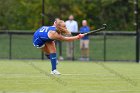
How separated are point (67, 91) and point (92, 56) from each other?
51.2ft

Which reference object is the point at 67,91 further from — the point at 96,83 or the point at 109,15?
the point at 109,15

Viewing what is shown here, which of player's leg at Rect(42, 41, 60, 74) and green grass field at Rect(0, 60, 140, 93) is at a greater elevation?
player's leg at Rect(42, 41, 60, 74)

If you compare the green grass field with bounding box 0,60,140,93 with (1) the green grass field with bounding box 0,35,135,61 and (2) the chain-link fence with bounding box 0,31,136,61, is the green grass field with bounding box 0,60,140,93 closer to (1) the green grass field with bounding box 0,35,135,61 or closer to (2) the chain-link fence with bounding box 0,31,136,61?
(2) the chain-link fence with bounding box 0,31,136,61

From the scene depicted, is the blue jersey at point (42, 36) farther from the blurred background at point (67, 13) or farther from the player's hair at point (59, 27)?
the blurred background at point (67, 13)

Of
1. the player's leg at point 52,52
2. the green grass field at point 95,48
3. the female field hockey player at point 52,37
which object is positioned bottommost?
the green grass field at point 95,48

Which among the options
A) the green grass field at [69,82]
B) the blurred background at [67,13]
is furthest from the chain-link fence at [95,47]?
the green grass field at [69,82]

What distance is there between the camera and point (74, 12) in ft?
152

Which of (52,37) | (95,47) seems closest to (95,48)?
(95,47)

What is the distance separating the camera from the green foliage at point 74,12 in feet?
145

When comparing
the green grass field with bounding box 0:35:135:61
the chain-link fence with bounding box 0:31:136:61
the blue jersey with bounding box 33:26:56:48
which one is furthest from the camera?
the green grass field with bounding box 0:35:135:61

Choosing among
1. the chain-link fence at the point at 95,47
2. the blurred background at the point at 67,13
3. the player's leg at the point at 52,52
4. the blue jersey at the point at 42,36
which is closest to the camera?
the player's leg at the point at 52,52

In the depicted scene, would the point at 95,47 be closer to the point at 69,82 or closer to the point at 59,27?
the point at 59,27

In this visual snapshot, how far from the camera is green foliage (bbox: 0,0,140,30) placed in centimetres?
4412

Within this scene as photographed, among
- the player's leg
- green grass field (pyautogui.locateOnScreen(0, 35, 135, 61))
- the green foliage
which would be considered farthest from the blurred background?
the player's leg
